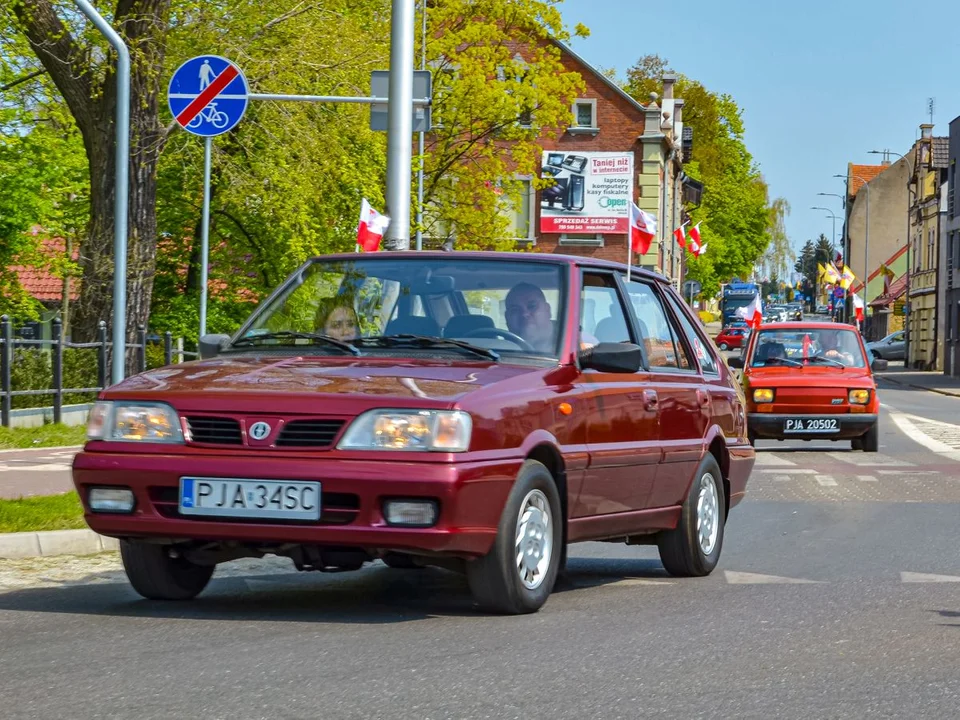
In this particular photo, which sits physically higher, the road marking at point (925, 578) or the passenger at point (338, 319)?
the passenger at point (338, 319)

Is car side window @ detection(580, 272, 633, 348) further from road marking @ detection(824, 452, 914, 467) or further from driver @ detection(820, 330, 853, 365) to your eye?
driver @ detection(820, 330, 853, 365)

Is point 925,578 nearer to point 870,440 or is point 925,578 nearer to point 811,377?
point 811,377

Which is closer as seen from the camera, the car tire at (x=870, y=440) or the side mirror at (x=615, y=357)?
the side mirror at (x=615, y=357)

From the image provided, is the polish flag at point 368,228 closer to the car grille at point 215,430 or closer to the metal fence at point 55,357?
the metal fence at point 55,357

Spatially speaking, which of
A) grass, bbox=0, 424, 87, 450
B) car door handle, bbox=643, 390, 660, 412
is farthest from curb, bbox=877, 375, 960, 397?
car door handle, bbox=643, 390, 660, 412

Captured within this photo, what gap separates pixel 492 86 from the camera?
148 ft

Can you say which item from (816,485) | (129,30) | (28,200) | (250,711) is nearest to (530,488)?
(250,711)

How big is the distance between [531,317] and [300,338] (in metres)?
1.09

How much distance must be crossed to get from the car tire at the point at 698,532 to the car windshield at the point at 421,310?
165 centimetres

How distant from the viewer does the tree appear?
44.7 m

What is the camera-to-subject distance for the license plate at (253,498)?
705 centimetres

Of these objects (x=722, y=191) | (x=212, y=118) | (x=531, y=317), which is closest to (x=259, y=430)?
(x=531, y=317)

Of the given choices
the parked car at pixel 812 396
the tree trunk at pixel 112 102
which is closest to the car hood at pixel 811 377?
the parked car at pixel 812 396

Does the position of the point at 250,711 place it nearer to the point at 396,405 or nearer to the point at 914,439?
the point at 396,405
